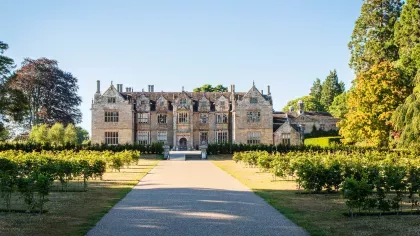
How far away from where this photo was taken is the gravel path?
8.64 meters

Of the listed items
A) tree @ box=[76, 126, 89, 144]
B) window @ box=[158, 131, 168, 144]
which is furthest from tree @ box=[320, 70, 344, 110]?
tree @ box=[76, 126, 89, 144]

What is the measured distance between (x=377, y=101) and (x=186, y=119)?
22059 mm

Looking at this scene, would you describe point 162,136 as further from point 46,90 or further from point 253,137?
point 46,90

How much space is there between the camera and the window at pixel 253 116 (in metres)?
50.0

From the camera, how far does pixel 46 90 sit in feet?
172

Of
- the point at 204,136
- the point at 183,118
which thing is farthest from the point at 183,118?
the point at 204,136

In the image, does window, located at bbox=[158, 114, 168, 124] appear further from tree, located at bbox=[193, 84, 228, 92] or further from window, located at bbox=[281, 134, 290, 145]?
tree, located at bbox=[193, 84, 228, 92]

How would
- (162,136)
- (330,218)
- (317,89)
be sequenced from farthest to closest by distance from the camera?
(317,89) < (162,136) < (330,218)

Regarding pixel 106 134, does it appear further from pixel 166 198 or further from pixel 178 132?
pixel 166 198

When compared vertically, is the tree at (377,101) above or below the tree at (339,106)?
below

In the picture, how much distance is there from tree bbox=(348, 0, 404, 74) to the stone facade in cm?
1200

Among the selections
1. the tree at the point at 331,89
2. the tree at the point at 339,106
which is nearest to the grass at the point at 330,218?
the tree at the point at 339,106

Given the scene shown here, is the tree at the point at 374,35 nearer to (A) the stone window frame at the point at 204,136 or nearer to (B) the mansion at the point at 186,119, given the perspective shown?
(B) the mansion at the point at 186,119

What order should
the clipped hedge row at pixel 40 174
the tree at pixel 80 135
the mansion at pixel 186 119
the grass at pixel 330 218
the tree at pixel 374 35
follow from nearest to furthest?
the grass at pixel 330 218 → the clipped hedge row at pixel 40 174 → the tree at pixel 374 35 → the mansion at pixel 186 119 → the tree at pixel 80 135
